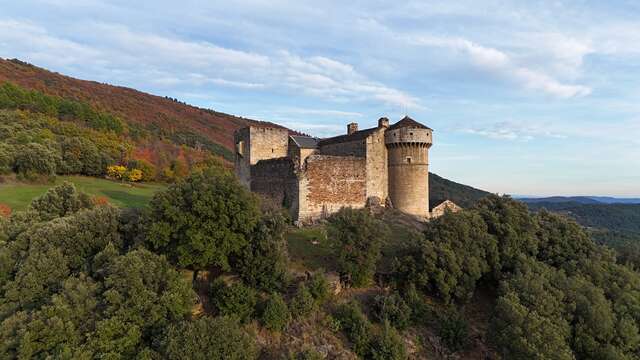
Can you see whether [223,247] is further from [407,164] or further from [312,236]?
[407,164]

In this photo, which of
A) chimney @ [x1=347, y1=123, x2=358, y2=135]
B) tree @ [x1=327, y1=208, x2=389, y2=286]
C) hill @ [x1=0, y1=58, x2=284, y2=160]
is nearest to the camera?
tree @ [x1=327, y1=208, x2=389, y2=286]

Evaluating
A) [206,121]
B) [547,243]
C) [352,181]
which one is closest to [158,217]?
[352,181]

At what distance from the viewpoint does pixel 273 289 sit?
66.4 ft

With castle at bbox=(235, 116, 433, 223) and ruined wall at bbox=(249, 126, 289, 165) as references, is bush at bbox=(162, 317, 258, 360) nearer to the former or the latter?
castle at bbox=(235, 116, 433, 223)

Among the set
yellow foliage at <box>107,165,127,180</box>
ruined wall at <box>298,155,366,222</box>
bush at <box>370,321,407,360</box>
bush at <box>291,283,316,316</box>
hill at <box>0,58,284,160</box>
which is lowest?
bush at <box>370,321,407,360</box>

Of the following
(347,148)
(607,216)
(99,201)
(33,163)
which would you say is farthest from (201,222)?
(607,216)

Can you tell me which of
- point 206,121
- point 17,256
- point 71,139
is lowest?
point 17,256

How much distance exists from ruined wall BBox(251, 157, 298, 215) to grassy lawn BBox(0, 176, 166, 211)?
41.7 feet

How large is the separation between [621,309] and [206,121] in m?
131

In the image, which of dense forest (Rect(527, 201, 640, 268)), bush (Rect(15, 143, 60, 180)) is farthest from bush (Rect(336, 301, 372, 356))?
dense forest (Rect(527, 201, 640, 268))

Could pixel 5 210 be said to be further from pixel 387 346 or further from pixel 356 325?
pixel 387 346

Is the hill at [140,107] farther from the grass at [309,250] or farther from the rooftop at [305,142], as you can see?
the grass at [309,250]

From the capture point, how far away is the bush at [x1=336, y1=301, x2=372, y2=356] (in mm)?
19125

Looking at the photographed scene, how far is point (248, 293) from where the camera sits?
1903cm
